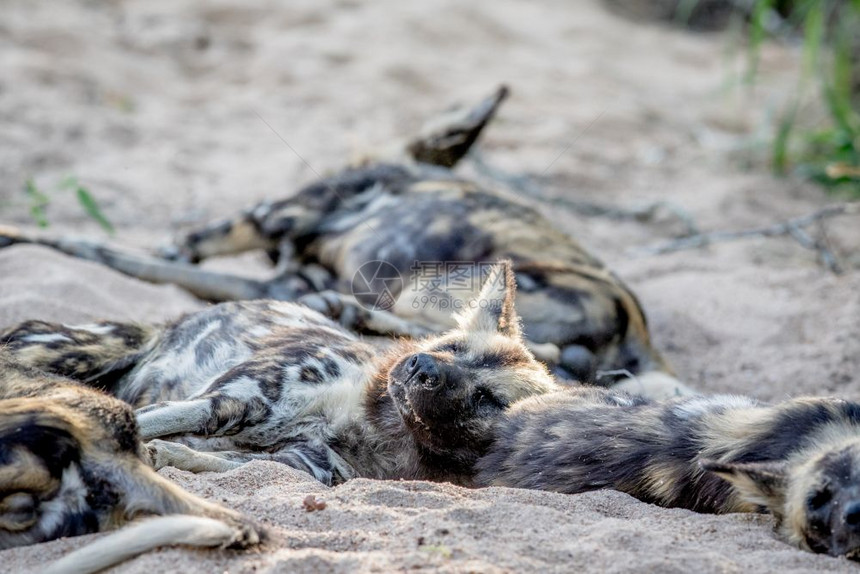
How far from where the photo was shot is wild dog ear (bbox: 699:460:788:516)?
2.16 meters

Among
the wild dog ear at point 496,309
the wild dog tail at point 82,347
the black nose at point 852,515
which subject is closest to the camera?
the black nose at point 852,515

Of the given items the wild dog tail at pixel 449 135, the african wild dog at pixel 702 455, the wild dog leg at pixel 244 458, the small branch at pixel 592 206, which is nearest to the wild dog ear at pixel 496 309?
the african wild dog at pixel 702 455

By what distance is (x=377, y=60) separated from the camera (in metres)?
8.04

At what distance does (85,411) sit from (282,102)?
212 inches

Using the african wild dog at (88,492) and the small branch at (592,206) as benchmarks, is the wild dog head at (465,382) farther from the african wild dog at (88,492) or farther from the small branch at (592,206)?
the small branch at (592,206)

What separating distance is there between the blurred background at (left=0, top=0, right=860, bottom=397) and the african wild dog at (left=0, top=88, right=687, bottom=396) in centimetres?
30

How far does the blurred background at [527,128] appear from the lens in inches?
189

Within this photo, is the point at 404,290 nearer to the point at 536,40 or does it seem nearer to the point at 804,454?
the point at 804,454

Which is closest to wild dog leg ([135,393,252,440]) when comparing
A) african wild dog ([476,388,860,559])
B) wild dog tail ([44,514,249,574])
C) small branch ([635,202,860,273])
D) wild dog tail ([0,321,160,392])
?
wild dog tail ([0,321,160,392])

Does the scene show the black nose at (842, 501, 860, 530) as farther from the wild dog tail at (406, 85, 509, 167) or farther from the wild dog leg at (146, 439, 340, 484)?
the wild dog tail at (406, 85, 509, 167)

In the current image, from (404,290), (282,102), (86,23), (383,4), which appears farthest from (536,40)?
(404,290)

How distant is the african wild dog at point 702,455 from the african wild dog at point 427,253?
102 centimetres

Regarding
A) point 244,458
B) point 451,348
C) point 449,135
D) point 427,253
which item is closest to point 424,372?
point 451,348

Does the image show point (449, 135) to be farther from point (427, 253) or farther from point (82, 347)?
point (82, 347)
